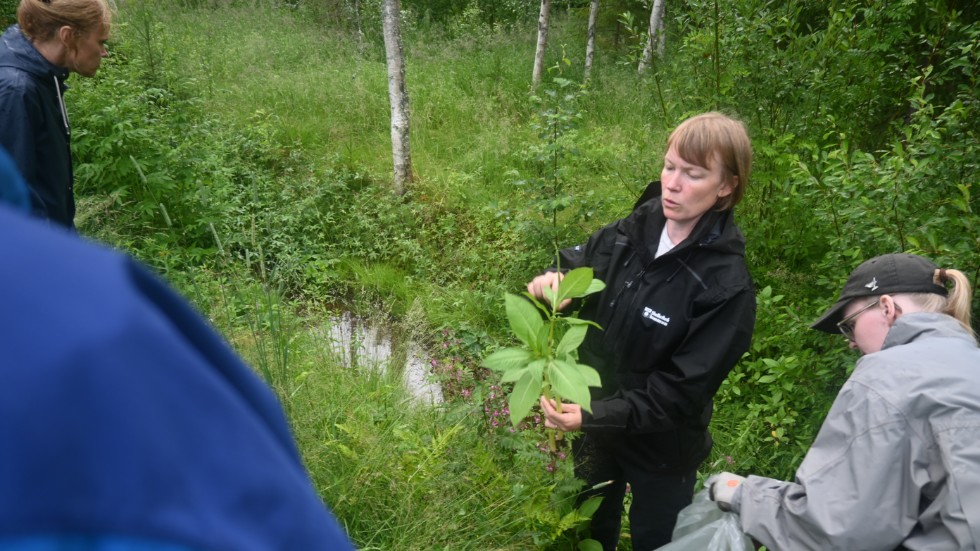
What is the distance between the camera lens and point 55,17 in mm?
2691

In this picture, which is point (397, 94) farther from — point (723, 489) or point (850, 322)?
point (723, 489)

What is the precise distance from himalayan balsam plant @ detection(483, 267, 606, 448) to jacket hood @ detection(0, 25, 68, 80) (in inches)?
93.7

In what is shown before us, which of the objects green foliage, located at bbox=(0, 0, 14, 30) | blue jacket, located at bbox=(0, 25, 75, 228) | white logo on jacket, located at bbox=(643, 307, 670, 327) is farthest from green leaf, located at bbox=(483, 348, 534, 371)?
green foliage, located at bbox=(0, 0, 14, 30)

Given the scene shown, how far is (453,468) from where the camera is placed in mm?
2639

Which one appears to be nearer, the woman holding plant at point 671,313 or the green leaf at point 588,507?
the woman holding plant at point 671,313

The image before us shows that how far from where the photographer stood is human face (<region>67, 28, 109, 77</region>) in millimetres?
2809

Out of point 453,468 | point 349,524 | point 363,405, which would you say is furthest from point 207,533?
point 363,405

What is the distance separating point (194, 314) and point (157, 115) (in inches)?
262

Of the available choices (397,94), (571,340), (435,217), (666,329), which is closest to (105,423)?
(571,340)

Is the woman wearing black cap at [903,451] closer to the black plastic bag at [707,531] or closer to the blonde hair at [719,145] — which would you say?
the black plastic bag at [707,531]

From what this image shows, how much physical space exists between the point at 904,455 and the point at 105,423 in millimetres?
1815

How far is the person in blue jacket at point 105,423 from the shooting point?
354 millimetres

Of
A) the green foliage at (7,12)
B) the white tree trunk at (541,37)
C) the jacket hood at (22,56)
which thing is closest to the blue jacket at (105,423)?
the jacket hood at (22,56)

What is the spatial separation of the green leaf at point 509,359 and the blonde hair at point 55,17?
8.03 ft
